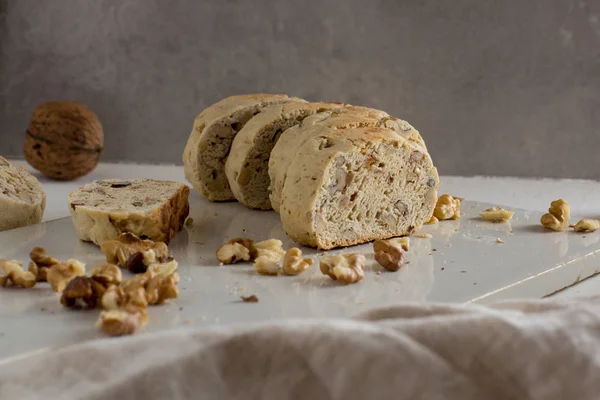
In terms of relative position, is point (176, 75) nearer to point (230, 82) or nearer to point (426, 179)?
point (230, 82)

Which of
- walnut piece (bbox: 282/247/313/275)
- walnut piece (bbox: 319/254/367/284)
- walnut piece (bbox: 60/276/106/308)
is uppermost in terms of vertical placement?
walnut piece (bbox: 319/254/367/284)

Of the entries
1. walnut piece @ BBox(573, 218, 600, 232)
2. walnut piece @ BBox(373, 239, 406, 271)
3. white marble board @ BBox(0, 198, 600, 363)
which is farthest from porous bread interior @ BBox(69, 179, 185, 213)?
walnut piece @ BBox(573, 218, 600, 232)

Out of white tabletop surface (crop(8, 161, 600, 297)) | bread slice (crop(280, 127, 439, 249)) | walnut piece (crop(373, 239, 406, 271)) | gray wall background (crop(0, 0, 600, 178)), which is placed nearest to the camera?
walnut piece (crop(373, 239, 406, 271))

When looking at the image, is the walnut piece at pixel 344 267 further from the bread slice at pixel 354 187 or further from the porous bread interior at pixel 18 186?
the porous bread interior at pixel 18 186

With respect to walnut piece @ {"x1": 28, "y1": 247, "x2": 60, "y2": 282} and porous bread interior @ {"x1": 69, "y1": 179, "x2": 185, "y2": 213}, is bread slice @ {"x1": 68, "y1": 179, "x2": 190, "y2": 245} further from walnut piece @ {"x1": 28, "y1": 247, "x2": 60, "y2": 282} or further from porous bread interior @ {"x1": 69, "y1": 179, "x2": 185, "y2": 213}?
walnut piece @ {"x1": 28, "y1": 247, "x2": 60, "y2": 282}

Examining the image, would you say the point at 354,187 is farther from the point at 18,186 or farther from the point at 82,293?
the point at 18,186

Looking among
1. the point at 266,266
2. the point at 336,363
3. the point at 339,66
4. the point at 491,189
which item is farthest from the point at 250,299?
the point at 339,66
